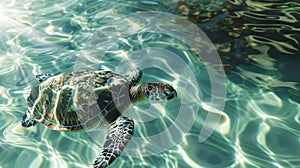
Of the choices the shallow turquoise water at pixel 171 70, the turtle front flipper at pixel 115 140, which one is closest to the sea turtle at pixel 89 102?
the turtle front flipper at pixel 115 140

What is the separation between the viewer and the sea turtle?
2.54m

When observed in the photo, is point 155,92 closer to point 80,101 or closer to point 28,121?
point 80,101

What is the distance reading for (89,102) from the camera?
2559mm

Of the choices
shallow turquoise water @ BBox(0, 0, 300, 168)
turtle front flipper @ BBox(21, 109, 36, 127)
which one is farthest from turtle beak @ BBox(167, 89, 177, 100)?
turtle front flipper @ BBox(21, 109, 36, 127)

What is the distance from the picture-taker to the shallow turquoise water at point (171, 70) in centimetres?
246

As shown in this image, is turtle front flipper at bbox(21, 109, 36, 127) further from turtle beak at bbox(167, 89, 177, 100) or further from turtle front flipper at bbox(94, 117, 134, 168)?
turtle beak at bbox(167, 89, 177, 100)

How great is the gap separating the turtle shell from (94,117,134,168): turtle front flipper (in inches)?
4.6

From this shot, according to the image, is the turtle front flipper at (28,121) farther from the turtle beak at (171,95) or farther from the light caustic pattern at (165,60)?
the turtle beak at (171,95)

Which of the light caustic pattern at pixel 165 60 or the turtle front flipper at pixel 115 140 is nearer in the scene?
the turtle front flipper at pixel 115 140

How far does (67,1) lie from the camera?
510 centimetres

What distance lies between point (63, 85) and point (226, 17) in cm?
243

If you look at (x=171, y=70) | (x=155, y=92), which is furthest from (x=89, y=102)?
(x=171, y=70)

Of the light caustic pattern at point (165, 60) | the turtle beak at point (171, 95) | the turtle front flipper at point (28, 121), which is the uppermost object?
the turtle beak at point (171, 95)

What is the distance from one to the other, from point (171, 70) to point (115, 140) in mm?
1236
